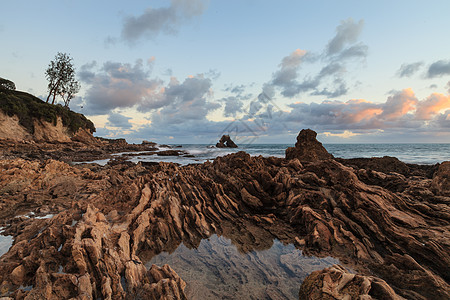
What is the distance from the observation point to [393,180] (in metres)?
10.4

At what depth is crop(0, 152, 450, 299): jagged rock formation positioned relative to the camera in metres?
4.15

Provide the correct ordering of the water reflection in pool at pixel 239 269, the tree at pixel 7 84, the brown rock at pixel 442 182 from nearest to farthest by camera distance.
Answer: the water reflection in pool at pixel 239 269
the brown rock at pixel 442 182
the tree at pixel 7 84

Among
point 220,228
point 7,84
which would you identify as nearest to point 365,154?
point 220,228

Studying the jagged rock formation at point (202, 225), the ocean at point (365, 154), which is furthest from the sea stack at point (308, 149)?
the ocean at point (365, 154)

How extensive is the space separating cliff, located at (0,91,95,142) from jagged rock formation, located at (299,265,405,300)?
1833 inches

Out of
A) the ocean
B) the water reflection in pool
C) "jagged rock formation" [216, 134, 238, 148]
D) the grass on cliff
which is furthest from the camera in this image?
"jagged rock formation" [216, 134, 238, 148]

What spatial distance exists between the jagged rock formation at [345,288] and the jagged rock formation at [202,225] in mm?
349

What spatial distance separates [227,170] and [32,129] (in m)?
48.3

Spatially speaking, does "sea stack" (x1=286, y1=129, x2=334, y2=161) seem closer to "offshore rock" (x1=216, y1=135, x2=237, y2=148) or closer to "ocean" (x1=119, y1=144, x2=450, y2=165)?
"ocean" (x1=119, y1=144, x2=450, y2=165)

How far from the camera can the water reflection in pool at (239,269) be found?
447 cm

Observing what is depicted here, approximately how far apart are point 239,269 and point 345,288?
8.22 feet

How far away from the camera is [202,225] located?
7.40 meters

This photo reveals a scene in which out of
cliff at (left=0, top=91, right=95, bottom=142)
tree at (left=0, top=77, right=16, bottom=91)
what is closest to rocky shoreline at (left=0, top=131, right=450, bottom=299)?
cliff at (left=0, top=91, right=95, bottom=142)

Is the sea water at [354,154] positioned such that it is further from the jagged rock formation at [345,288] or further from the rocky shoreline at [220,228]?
the jagged rock formation at [345,288]
